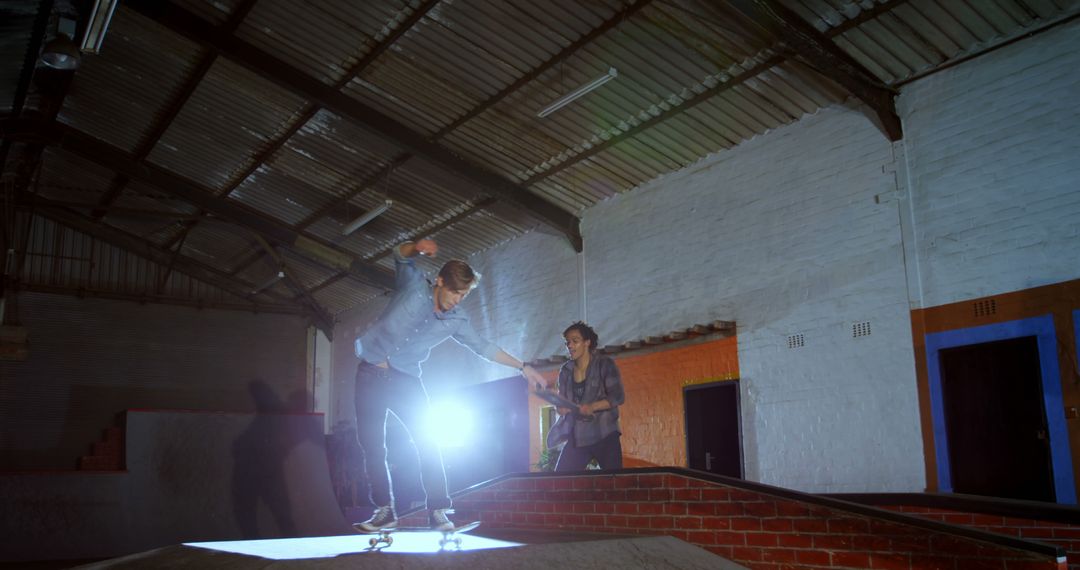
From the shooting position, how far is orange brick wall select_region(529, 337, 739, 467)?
10078 millimetres

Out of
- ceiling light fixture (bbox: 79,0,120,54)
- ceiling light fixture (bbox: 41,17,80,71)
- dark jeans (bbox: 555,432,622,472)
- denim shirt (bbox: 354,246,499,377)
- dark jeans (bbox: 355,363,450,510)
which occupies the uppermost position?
ceiling light fixture (bbox: 41,17,80,71)

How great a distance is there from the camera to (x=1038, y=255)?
23.8 ft

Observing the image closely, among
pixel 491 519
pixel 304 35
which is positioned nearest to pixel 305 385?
pixel 304 35

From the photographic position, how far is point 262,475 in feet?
42.3

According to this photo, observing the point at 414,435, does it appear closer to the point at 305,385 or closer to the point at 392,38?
the point at 392,38

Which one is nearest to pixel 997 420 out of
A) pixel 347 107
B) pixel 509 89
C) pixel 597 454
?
pixel 597 454

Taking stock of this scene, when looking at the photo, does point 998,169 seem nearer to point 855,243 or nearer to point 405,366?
point 855,243

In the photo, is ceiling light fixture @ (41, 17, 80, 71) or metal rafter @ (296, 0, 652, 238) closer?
metal rafter @ (296, 0, 652, 238)

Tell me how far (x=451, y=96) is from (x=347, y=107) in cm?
156

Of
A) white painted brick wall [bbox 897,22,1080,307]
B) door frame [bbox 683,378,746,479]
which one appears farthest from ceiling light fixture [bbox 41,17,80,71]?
white painted brick wall [bbox 897,22,1080,307]

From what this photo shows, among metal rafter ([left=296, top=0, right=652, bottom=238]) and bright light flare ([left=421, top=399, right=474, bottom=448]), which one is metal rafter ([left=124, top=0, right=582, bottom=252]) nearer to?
metal rafter ([left=296, top=0, right=652, bottom=238])

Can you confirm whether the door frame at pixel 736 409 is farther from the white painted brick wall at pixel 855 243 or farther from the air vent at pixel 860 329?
the air vent at pixel 860 329

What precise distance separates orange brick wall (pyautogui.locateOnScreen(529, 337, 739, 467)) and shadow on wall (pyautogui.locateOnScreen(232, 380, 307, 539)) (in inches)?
211

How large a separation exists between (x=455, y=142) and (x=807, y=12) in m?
5.49
